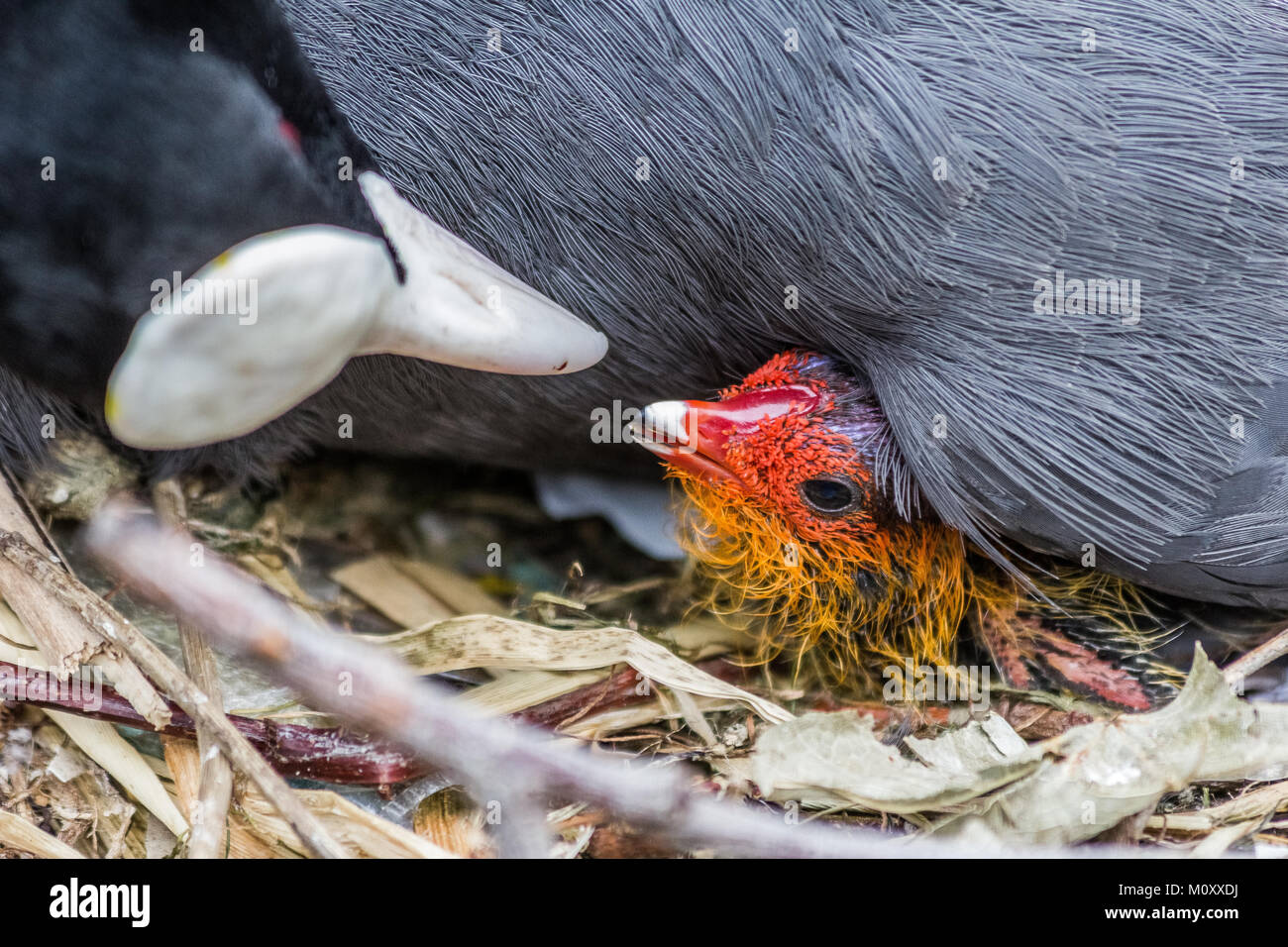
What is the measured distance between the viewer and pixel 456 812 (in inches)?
46.4

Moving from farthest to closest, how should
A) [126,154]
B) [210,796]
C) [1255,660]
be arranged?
[1255,660] < [210,796] < [126,154]

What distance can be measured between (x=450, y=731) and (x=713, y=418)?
1.42 feet

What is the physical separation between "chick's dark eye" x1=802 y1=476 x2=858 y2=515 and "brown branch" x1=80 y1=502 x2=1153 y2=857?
33cm

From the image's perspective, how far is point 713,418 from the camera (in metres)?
1.29

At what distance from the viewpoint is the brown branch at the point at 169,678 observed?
1.08 m

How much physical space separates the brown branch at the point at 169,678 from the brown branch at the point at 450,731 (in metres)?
0.10

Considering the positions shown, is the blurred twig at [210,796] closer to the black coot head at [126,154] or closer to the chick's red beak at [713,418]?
the black coot head at [126,154]

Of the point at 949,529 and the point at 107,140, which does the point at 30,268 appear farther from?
the point at 949,529

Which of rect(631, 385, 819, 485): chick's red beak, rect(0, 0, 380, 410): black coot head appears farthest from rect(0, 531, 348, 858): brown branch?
rect(631, 385, 819, 485): chick's red beak

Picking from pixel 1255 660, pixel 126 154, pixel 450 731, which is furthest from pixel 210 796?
pixel 1255 660

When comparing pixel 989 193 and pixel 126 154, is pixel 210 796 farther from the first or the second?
pixel 989 193

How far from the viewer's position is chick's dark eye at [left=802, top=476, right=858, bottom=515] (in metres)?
1.29

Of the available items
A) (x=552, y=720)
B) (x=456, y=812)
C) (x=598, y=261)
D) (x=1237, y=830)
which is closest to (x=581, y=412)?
(x=598, y=261)

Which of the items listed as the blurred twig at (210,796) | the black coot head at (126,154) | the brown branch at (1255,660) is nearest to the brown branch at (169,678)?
the blurred twig at (210,796)
